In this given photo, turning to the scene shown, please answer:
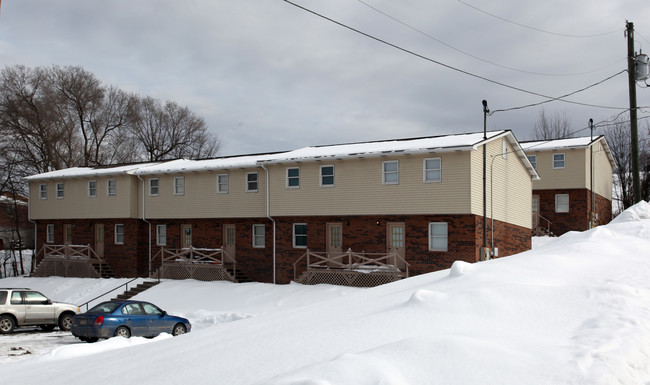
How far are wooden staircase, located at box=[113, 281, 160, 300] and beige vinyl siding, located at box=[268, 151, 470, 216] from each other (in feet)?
25.0

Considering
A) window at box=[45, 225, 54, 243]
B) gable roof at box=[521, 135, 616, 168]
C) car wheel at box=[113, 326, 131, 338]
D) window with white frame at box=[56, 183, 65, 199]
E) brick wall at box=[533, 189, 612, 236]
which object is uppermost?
gable roof at box=[521, 135, 616, 168]

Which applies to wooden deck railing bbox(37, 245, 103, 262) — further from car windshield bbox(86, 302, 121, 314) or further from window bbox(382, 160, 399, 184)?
window bbox(382, 160, 399, 184)

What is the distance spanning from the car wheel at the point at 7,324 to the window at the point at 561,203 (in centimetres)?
3377

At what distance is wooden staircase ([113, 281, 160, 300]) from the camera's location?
29.6 m

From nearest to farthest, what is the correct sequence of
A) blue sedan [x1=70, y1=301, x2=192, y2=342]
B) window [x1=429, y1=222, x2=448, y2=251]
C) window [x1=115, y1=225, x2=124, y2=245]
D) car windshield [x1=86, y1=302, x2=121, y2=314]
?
blue sedan [x1=70, y1=301, x2=192, y2=342], car windshield [x1=86, y1=302, x2=121, y2=314], window [x1=429, y1=222, x2=448, y2=251], window [x1=115, y1=225, x2=124, y2=245]

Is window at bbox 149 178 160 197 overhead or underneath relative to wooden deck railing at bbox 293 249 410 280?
overhead

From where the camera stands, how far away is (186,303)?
26859 millimetres

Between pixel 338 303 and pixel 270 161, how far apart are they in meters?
17.7

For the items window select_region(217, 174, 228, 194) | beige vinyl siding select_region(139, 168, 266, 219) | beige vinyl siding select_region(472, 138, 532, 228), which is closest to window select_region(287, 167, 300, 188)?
beige vinyl siding select_region(139, 168, 266, 219)

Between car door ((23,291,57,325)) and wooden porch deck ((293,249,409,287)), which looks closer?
car door ((23,291,57,325))

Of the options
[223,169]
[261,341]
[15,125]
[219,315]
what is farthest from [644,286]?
[15,125]

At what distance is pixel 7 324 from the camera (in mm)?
20938

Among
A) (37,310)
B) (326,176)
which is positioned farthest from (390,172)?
(37,310)

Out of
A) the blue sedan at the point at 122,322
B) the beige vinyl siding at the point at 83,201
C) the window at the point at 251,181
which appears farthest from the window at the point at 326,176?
the beige vinyl siding at the point at 83,201
